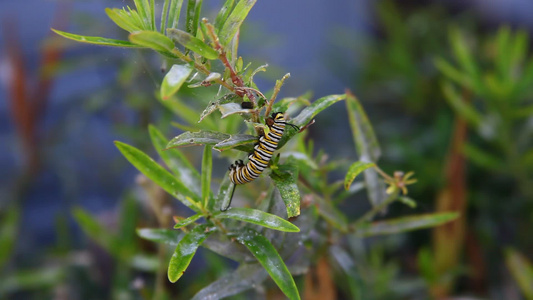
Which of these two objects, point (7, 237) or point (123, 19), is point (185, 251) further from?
point (7, 237)

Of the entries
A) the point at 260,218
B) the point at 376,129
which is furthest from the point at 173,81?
the point at 376,129

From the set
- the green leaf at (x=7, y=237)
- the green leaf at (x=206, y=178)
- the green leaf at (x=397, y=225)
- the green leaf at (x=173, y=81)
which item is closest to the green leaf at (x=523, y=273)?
the green leaf at (x=397, y=225)

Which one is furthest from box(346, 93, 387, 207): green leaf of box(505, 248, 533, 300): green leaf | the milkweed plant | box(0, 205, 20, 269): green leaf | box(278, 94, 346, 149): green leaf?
box(0, 205, 20, 269): green leaf

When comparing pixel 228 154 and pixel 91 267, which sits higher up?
pixel 228 154

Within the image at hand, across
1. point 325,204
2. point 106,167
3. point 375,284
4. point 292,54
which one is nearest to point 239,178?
point 325,204

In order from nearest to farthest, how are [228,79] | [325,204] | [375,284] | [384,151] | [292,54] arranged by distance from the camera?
[228,79]
[325,204]
[375,284]
[384,151]
[292,54]

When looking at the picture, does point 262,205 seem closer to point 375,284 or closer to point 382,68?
point 375,284

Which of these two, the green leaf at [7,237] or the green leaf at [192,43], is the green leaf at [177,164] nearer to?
the green leaf at [192,43]

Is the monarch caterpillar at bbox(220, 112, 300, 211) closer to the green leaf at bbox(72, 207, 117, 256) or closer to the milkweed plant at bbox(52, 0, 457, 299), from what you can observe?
the milkweed plant at bbox(52, 0, 457, 299)
